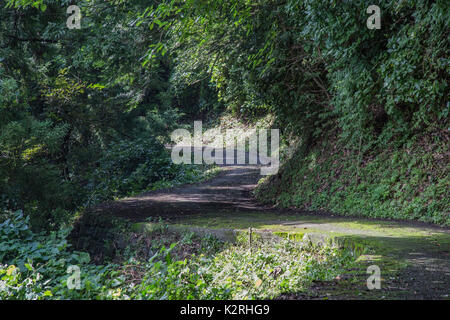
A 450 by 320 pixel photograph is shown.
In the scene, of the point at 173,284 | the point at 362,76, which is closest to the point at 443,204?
the point at 362,76

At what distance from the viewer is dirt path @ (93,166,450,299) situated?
355 cm

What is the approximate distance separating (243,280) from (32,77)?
951cm

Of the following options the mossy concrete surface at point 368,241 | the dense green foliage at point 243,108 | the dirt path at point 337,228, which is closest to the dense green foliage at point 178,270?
the dense green foliage at point 243,108

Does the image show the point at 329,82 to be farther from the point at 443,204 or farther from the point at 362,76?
the point at 443,204

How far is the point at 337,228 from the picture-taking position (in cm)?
679

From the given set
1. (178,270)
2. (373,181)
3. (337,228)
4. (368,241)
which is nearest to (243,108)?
(373,181)

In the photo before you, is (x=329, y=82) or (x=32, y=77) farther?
(x=32, y=77)

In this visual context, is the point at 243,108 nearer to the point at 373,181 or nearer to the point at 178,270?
the point at 373,181

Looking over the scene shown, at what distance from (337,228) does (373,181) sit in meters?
2.70

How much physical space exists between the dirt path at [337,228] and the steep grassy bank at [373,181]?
1.91 ft

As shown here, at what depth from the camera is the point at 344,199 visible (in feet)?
30.9

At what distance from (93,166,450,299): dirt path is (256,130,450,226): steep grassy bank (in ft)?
1.91

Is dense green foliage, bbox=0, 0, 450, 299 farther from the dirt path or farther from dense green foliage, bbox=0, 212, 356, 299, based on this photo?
the dirt path
